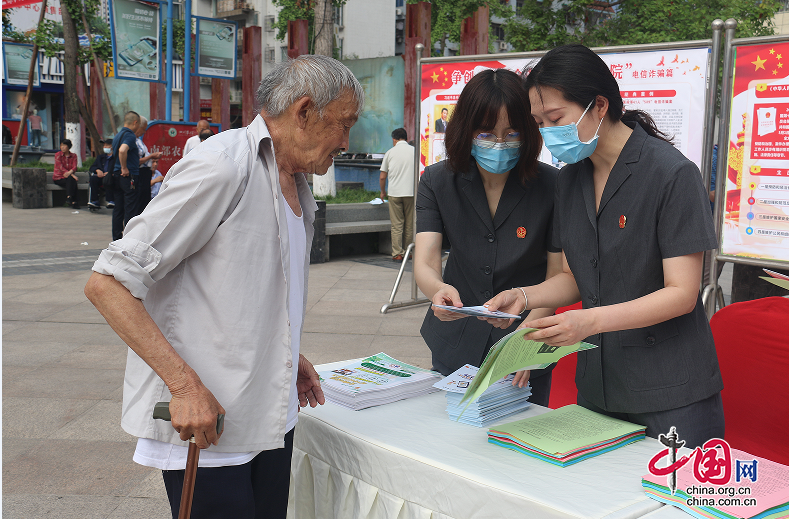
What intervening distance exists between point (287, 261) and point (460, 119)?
36.0 inches

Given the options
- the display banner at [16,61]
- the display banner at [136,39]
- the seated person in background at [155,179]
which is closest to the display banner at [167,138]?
the seated person in background at [155,179]

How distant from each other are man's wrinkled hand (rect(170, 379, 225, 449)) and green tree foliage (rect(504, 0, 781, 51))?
49.2ft

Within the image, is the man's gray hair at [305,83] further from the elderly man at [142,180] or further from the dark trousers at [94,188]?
the dark trousers at [94,188]

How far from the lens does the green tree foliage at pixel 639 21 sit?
15562 millimetres

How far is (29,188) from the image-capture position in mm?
15391

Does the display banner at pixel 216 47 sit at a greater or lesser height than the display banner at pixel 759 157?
greater

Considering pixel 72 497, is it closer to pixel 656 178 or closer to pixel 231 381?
pixel 231 381

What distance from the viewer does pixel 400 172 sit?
30.5ft

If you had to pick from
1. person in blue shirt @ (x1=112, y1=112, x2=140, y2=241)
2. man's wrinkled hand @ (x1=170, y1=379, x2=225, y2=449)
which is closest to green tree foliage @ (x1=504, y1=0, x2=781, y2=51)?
person in blue shirt @ (x1=112, y1=112, x2=140, y2=241)

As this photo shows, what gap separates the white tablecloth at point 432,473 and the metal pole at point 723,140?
280 cm

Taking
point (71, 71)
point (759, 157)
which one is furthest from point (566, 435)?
point (71, 71)

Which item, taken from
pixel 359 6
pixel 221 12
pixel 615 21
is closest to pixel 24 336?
pixel 615 21

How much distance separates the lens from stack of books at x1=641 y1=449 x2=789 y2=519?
138 cm

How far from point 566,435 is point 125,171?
896 cm
